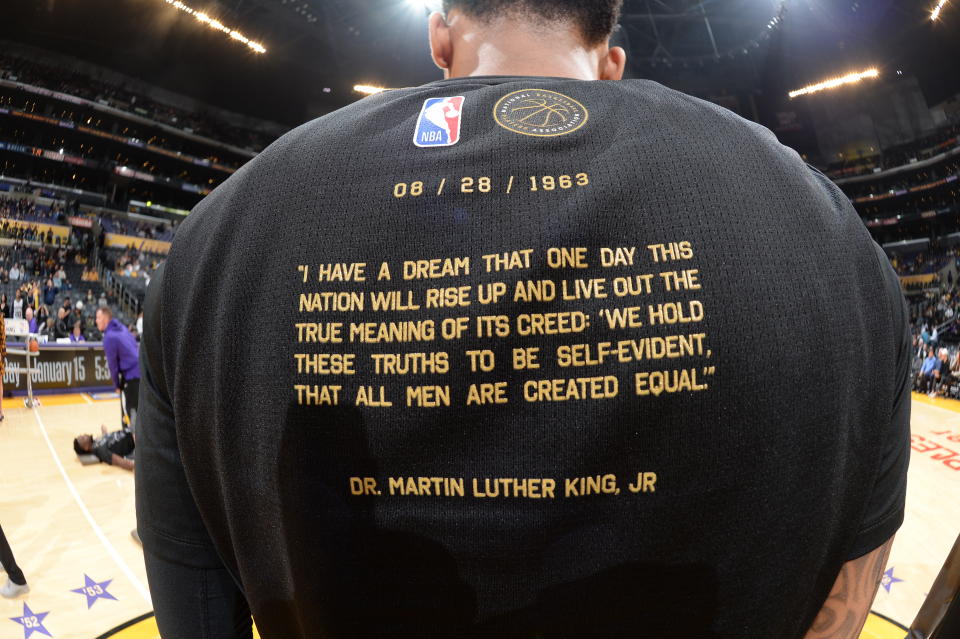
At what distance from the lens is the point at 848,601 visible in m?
0.68

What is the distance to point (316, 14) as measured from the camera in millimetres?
17984

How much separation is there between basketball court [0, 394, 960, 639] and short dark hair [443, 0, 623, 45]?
318 cm

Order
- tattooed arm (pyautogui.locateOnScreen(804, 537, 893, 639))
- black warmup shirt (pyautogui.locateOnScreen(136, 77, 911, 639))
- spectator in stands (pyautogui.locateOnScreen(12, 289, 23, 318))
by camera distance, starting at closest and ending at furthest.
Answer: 1. black warmup shirt (pyautogui.locateOnScreen(136, 77, 911, 639))
2. tattooed arm (pyautogui.locateOnScreen(804, 537, 893, 639))
3. spectator in stands (pyautogui.locateOnScreen(12, 289, 23, 318))

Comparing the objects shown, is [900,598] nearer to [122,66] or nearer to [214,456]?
[214,456]

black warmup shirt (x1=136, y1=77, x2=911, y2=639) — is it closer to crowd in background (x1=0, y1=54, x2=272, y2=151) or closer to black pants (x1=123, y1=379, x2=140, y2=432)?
black pants (x1=123, y1=379, x2=140, y2=432)

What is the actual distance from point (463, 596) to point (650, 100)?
559mm

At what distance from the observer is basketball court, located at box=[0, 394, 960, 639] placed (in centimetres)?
287

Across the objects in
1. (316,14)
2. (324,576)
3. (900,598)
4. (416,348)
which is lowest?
(900,598)

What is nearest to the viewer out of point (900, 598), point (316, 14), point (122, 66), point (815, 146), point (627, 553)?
point (627, 553)

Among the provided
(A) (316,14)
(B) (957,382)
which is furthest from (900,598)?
(A) (316,14)

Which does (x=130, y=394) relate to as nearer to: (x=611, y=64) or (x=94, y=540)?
(x=94, y=540)

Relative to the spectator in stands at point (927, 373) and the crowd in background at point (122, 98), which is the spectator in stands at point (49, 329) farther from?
the spectator in stands at point (927, 373)

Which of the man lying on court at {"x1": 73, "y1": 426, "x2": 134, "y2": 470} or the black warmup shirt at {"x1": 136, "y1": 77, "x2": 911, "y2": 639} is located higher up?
the black warmup shirt at {"x1": 136, "y1": 77, "x2": 911, "y2": 639}

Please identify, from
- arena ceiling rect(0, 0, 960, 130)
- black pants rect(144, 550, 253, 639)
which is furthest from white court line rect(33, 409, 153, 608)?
arena ceiling rect(0, 0, 960, 130)
